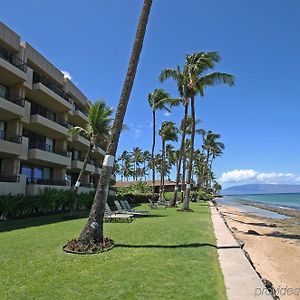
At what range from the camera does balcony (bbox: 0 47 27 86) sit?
82.9 feet

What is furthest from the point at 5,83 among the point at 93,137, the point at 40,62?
the point at 93,137

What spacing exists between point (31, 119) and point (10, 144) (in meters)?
4.48

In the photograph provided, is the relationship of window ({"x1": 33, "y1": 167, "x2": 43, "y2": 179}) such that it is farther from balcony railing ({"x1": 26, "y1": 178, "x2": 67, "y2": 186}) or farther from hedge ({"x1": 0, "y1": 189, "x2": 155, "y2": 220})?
hedge ({"x1": 0, "y1": 189, "x2": 155, "y2": 220})

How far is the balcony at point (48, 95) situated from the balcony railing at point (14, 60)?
97.4 inches

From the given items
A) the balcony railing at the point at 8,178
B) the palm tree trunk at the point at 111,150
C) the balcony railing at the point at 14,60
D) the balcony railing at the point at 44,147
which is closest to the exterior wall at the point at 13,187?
the balcony railing at the point at 8,178

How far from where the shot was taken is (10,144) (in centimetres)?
2569

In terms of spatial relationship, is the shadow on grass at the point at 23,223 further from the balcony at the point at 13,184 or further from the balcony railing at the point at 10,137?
the balcony railing at the point at 10,137

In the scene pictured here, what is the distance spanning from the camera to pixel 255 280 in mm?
7363

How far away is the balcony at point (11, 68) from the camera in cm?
2527

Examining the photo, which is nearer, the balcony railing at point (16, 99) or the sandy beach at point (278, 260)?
the sandy beach at point (278, 260)

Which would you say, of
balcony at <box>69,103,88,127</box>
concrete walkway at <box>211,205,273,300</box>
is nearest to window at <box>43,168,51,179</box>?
balcony at <box>69,103,88,127</box>

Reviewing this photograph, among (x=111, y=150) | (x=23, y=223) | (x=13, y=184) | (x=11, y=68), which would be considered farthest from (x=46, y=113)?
(x=111, y=150)

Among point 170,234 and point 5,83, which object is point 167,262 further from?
point 5,83

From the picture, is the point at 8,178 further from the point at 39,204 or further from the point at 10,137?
the point at 39,204
